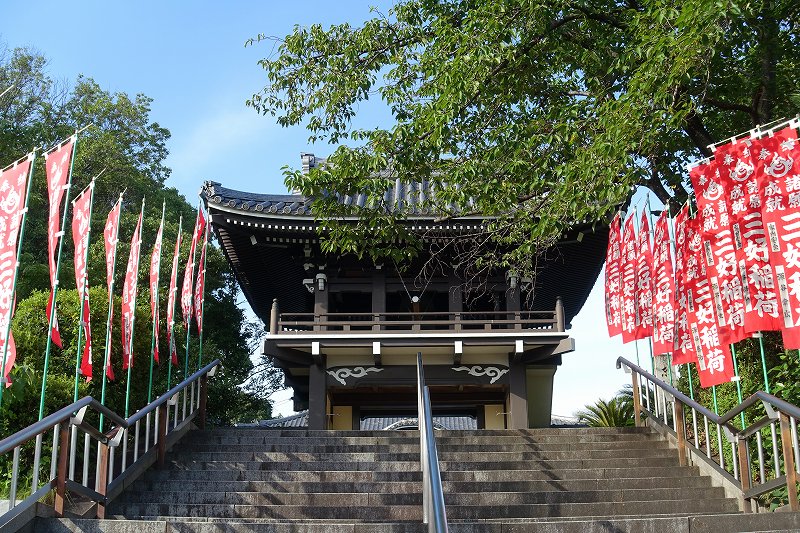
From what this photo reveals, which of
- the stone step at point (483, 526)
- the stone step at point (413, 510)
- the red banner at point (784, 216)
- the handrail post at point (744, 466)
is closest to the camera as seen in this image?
the stone step at point (483, 526)

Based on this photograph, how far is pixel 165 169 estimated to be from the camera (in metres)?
30.3

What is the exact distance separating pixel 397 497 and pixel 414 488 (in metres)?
0.37

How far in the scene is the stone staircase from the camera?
5.75 metres

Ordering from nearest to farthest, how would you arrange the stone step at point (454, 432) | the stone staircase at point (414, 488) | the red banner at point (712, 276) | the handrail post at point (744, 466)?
the stone staircase at point (414, 488) < the handrail post at point (744, 466) < the red banner at point (712, 276) < the stone step at point (454, 432)

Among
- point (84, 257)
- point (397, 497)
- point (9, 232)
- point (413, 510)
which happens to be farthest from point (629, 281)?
point (9, 232)

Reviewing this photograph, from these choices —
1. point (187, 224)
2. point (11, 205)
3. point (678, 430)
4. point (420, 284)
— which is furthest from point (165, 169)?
point (678, 430)

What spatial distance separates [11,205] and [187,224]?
63.5 ft

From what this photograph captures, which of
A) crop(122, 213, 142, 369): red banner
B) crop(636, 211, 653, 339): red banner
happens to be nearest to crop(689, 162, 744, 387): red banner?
crop(636, 211, 653, 339): red banner

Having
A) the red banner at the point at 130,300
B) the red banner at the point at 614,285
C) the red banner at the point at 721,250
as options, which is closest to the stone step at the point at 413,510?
the red banner at the point at 721,250

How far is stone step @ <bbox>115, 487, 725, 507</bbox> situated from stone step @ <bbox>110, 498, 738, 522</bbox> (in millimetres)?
239

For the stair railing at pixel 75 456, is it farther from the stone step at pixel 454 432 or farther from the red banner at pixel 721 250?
the red banner at pixel 721 250

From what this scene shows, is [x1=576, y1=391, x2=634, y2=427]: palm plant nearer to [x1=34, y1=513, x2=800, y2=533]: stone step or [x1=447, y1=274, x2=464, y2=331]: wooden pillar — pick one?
[x1=447, y1=274, x2=464, y2=331]: wooden pillar

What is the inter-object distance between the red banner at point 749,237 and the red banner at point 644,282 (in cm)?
285

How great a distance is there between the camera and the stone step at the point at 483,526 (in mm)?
5453
